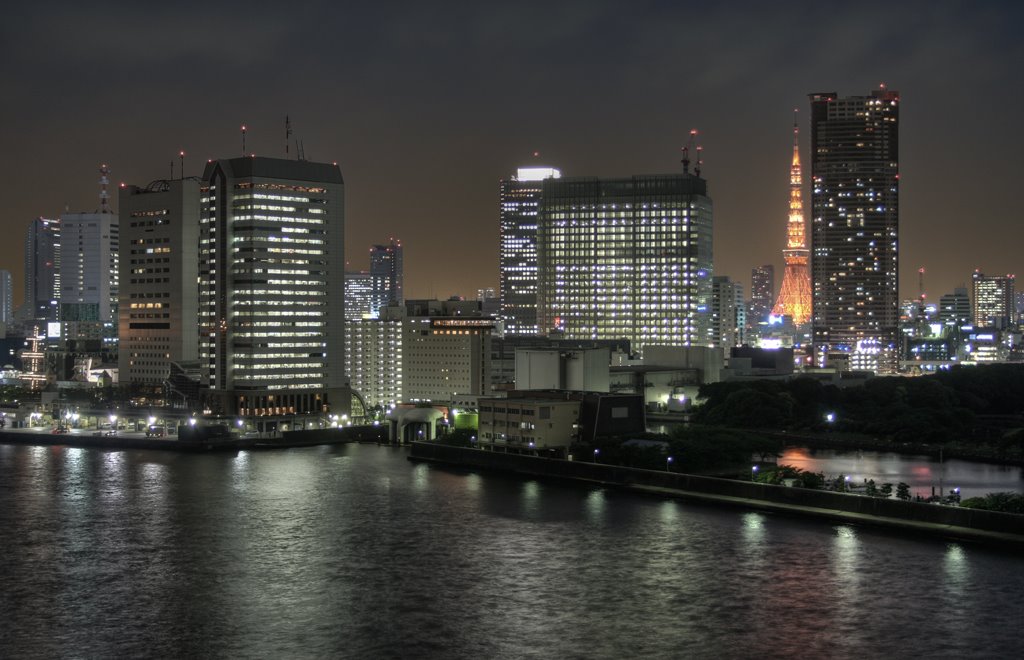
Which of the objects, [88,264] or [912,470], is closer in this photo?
[912,470]

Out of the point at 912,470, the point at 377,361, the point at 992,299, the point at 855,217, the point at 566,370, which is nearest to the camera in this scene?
the point at 912,470

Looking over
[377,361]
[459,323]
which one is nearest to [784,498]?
[459,323]

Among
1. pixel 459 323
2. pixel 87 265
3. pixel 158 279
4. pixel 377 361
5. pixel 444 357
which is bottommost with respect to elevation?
pixel 377 361

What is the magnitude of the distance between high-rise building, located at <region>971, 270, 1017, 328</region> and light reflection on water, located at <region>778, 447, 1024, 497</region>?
99.1m

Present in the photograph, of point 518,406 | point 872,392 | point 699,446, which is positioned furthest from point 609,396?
point 872,392

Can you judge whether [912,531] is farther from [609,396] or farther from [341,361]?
[341,361]

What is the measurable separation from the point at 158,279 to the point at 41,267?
73694mm

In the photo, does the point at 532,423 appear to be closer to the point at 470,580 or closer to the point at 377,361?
the point at 470,580

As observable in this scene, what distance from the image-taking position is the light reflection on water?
3275cm

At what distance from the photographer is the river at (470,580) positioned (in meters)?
18.0

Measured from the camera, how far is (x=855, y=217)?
360 ft

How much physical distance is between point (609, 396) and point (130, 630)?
944 inches

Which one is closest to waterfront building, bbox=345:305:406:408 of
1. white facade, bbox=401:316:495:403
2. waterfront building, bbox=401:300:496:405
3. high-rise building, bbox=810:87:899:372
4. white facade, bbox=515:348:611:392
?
waterfront building, bbox=401:300:496:405

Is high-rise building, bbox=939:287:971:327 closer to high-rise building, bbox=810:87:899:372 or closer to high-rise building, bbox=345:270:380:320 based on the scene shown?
high-rise building, bbox=810:87:899:372
